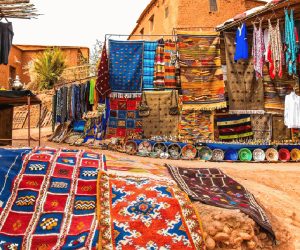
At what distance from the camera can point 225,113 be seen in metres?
9.44

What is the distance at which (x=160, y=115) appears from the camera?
953 cm

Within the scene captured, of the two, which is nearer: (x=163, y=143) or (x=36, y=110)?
(x=163, y=143)

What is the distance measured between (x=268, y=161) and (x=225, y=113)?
1.75 metres

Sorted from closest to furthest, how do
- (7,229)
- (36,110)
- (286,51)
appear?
(7,229) < (286,51) < (36,110)

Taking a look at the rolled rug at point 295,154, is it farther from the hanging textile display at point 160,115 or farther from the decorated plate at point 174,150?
the hanging textile display at point 160,115

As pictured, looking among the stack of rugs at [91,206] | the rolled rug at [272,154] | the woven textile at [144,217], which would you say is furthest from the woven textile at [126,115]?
the woven textile at [144,217]

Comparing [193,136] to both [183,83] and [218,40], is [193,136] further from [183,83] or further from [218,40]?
[218,40]

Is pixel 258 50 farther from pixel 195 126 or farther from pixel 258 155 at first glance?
pixel 258 155

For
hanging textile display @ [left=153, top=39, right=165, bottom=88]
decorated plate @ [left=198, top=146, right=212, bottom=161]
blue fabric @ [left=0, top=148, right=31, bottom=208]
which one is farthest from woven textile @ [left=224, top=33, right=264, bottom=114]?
blue fabric @ [left=0, top=148, right=31, bottom=208]

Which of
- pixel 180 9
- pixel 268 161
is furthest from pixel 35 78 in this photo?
pixel 268 161

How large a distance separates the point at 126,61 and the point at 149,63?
0.65 m

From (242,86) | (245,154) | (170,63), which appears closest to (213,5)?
(170,63)

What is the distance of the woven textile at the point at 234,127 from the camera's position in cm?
934

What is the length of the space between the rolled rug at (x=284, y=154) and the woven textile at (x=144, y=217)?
20.0 ft
